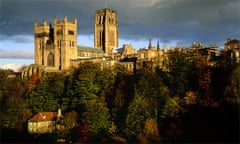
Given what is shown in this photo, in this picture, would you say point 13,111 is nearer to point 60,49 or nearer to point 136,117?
point 136,117

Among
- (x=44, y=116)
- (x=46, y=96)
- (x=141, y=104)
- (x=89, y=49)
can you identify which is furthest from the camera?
(x=89, y=49)

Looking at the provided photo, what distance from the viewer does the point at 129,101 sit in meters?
56.0

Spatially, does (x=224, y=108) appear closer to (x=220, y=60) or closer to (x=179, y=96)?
(x=179, y=96)

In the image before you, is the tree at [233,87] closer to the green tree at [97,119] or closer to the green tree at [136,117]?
the green tree at [136,117]

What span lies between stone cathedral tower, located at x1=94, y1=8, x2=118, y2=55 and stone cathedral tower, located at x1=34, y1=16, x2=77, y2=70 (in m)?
13.5

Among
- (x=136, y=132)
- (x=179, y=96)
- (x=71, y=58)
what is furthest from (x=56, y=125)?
(x=71, y=58)

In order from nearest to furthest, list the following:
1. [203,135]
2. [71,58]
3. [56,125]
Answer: [203,135], [56,125], [71,58]

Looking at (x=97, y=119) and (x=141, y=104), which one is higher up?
(x=141, y=104)

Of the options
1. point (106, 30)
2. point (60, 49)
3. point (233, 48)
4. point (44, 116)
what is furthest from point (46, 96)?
point (106, 30)

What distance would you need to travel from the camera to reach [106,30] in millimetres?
116625

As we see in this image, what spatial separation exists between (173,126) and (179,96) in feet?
19.7

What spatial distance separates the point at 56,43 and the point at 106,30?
63.0 ft

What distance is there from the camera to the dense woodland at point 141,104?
4522 cm

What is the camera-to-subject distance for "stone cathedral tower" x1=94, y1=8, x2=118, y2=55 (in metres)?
116
